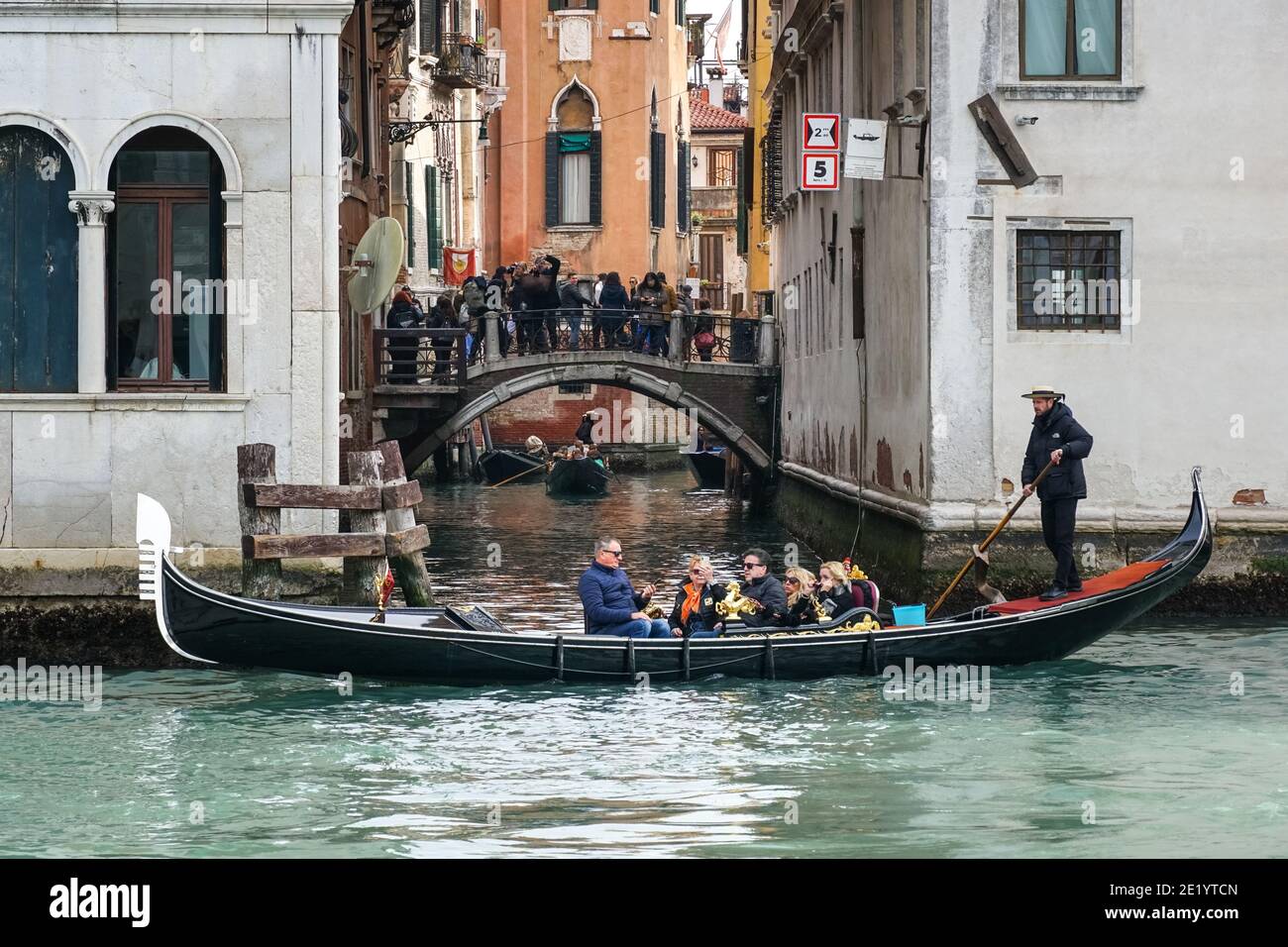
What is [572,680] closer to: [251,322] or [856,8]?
[251,322]

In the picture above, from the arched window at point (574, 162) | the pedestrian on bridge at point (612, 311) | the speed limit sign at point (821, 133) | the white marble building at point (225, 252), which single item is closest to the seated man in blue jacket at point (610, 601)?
the white marble building at point (225, 252)

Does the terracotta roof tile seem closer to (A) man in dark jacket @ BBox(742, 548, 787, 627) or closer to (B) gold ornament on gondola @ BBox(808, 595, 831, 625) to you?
(B) gold ornament on gondola @ BBox(808, 595, 831, 625)

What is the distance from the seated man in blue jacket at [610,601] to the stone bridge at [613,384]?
13903 mm

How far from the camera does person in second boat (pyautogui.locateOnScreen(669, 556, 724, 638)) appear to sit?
44.5 ft

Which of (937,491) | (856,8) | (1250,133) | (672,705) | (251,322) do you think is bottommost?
(672,705)

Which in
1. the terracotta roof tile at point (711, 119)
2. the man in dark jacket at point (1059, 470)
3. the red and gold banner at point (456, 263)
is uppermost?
the terracotta roof tile at point (711, 119)

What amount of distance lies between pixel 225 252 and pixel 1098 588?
5.92 metres

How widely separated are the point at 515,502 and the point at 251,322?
2022cm

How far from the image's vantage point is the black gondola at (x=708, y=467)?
1484 inches

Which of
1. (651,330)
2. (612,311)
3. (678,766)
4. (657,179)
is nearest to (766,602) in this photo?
(678,766)

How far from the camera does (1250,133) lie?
16219 millimetres

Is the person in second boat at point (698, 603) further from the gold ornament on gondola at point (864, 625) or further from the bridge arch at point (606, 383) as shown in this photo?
the bridge arch at point (606, 383)

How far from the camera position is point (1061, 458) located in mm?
14508
